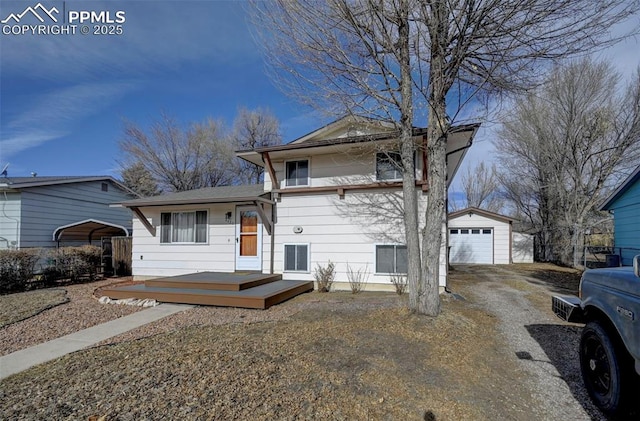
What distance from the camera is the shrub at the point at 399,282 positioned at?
8.23m

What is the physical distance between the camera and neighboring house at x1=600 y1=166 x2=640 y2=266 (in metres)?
11.3

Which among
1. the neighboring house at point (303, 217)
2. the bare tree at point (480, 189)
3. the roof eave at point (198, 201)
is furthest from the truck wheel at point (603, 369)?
the bare tree at point (480, 189)

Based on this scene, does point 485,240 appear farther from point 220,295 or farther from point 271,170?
point 220,295

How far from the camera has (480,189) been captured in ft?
102

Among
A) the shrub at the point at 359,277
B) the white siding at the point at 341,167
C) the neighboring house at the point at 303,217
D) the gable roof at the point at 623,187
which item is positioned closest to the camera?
the neighboring house at the point at 303,217

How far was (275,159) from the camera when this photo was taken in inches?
404

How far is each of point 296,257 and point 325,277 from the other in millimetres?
1281

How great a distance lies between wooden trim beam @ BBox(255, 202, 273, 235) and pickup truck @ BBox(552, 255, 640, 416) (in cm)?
775

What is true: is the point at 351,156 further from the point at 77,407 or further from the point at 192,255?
the point at 77,407

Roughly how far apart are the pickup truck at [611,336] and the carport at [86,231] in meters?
15.6

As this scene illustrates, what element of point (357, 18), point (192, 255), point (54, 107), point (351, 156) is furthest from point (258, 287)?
point (54, 107)

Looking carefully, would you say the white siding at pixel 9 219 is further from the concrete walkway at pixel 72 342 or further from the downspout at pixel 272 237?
the downspout at pixel 272 237

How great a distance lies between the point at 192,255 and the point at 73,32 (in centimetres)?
706

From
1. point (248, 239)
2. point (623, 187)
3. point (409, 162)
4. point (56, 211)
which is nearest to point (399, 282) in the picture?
point (409, 162)
